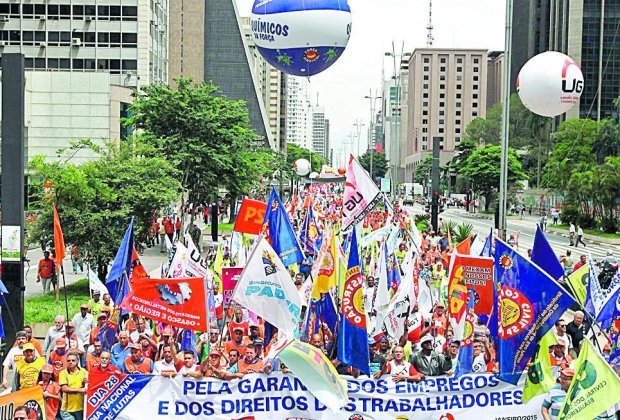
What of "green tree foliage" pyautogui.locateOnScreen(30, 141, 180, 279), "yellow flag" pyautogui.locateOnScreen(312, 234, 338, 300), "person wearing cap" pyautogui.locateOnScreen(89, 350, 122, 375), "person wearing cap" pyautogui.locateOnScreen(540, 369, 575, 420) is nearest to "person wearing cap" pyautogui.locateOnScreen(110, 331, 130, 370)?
"person wearing cap" pyautogui.locateOnScreen(89, 350, 122, 375)

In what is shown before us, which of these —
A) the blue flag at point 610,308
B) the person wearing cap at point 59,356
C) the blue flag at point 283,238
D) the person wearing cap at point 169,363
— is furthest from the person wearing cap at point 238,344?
the blue flag at point 610,308

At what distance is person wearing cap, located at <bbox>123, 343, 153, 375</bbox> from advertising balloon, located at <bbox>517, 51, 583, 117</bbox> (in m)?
11.6

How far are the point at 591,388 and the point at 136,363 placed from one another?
511 centimetres

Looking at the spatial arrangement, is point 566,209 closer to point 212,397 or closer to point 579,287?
point 579,287

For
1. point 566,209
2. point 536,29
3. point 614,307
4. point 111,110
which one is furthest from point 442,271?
point 536,29

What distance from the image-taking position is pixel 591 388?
25.7ft

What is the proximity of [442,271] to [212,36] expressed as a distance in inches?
3557

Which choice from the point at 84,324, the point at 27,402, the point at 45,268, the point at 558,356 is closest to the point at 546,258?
the point at 558,356

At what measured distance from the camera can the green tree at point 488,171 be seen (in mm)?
80125

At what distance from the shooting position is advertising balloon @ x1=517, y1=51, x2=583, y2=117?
18703 mm

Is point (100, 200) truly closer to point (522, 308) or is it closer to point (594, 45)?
point (522, 308)

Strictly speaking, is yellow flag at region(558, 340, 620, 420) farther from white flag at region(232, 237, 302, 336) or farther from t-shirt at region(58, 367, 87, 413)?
t-shirt at region(58, 367, 87, 413)

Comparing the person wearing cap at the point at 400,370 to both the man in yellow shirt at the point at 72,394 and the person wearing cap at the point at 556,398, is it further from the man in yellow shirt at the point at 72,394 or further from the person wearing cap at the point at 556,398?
the man in yellow shirt at the point at 72,394

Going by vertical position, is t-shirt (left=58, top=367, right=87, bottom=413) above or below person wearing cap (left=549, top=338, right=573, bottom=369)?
below
